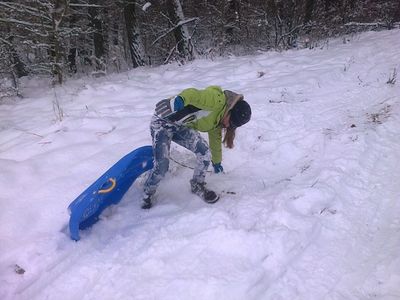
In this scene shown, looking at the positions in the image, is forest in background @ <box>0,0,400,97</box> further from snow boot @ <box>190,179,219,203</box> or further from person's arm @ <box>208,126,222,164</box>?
snow boot @ <box>190,179,219,203</box>

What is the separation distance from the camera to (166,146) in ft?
12.8

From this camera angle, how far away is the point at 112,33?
14375 millimetres

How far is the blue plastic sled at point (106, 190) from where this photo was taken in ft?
11.6

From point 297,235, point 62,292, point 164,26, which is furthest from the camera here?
point 164,26

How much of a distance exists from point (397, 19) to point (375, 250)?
9.17 meters

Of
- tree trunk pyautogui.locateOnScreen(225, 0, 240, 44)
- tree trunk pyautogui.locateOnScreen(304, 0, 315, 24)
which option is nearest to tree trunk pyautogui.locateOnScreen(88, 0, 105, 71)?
tree trunk pyautogui.locateOnScreen(225, 0, 240, 44)

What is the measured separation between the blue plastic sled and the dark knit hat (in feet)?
3.16

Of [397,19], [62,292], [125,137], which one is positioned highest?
[397,19]

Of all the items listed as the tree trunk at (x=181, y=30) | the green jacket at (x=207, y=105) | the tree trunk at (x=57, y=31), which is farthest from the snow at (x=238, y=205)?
the tree trunk at (x=181, y=30)

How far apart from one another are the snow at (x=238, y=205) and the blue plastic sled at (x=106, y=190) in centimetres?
12

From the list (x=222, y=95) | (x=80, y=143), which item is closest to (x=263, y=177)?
(x=222, y=95)

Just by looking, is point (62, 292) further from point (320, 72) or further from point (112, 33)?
point (112, 33)

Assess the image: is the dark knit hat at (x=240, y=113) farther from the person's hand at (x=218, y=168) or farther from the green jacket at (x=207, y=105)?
the person's hand at (x=218, y=168)

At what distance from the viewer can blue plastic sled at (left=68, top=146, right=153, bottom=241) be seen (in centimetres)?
353
